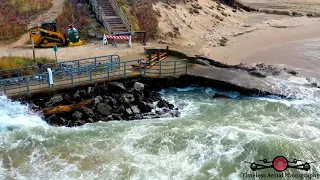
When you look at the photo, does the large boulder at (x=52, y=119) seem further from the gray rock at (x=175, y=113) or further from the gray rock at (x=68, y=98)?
the gray rock at (x=175, y=113)

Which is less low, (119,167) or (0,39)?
(0,39)

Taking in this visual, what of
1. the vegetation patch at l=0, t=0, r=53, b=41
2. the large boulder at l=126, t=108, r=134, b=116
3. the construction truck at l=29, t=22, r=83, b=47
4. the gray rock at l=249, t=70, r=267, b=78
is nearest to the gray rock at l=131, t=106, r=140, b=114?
the large boulder at l=126, t=108, r=134, b=116

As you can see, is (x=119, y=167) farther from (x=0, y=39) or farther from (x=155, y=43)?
(x=0, y=39)

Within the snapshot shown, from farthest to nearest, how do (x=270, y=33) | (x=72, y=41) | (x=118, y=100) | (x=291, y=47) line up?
(x=270, y=33) < (x=291, y=47) < (x=72, y=41) < (x=118, y=100)

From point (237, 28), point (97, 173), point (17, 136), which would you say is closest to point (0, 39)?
point (17, 136)

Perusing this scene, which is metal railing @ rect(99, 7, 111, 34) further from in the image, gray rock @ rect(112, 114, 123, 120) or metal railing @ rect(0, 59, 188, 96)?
gray rock @ rect(112, 114, 123, 120)

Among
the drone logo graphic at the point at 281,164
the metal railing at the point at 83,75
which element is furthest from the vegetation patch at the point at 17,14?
the drone logo graphic at the point at 281,164

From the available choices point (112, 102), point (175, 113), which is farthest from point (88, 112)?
point (175, 113)
